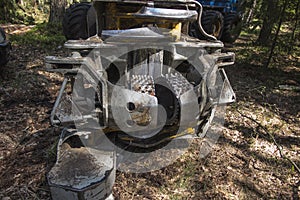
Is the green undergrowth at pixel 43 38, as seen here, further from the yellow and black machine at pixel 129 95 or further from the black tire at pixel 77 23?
the yellow and black machine at pixel 129 95

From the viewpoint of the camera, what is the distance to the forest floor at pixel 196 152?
8.48 ft

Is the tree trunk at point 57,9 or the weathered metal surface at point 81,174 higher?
the tree trunk at point 57,9

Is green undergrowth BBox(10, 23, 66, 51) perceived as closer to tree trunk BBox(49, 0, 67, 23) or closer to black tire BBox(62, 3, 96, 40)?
tree trunk BBox(49, 0, 67, 23)

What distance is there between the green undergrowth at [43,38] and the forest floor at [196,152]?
1.92m

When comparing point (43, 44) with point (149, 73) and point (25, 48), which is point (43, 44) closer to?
point (25, 48)

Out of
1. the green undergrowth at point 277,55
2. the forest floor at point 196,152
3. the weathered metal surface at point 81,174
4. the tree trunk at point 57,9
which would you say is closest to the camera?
the weathered metal surface at point 81,174

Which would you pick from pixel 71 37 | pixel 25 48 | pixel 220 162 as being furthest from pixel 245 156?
pixel 25 48

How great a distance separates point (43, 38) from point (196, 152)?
614cm

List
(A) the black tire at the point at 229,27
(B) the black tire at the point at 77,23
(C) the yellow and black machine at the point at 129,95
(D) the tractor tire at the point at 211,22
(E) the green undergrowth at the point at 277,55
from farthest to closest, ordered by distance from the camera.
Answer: (A) the black tire at the point at 229,27 < (D) the tractor tire at the point at 211,22 < (E) the green undergrowth at the point at 277,55 < (B) the black tire at the point at 77,23 < (C) the yellow and black machine at the point at 129,95

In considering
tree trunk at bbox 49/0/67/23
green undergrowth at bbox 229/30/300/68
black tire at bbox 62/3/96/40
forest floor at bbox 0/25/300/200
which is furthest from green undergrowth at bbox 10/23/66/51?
green undergrowth at bbox 229/30/300/68

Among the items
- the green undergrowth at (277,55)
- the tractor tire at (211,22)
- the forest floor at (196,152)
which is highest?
the tractor tire at (211,22)

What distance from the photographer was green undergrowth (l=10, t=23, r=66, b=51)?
23.0ft

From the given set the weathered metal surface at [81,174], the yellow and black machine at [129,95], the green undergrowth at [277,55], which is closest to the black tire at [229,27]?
the green undergrowth at [277,55]

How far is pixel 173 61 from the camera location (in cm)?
305
